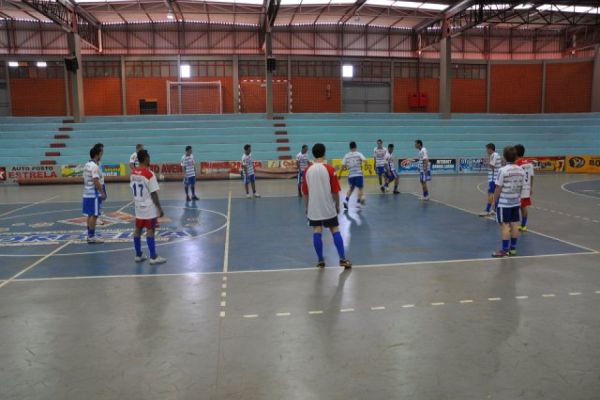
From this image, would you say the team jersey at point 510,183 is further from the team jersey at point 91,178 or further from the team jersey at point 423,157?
the team jersey at point 91,178

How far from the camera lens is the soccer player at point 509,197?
8.73 meters

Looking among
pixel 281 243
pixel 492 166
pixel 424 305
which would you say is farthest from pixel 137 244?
pixel 492 166

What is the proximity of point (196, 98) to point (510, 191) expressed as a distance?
3252 centimetres

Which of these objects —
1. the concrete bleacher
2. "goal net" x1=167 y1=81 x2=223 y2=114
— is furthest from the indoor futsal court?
"goal net" x1=167 y1=81 x2=223 y2=114

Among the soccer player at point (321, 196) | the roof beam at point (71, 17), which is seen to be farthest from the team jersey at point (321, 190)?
the roof beam at point (71, 17)

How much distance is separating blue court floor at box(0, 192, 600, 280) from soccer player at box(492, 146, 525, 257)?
0.37 m

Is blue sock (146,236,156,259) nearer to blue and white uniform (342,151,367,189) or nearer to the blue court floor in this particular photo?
the blue court floor

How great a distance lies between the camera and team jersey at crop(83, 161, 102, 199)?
10.7m

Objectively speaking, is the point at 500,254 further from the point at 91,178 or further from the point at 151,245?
the point at 91,178

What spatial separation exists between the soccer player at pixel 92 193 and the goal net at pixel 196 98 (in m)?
27.9

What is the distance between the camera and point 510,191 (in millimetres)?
8805

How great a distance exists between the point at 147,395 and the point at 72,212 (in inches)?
485

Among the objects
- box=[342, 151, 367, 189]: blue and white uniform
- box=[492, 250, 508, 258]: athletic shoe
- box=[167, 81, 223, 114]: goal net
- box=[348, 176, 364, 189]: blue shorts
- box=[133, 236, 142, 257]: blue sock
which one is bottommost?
box=[492, 250, 508, 258]: athletic shoe

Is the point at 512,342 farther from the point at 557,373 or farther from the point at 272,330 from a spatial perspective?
the point at 272,330
